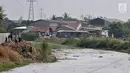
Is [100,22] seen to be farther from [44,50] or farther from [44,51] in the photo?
[44,51]

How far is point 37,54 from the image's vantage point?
28.5 m

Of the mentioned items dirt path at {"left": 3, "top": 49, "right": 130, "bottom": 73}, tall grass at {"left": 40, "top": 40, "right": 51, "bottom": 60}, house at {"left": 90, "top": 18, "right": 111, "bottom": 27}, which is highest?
house at {"left": 90, "top": 18, "right": 111, "bottom": 27}

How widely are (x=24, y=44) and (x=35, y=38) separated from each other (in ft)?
135

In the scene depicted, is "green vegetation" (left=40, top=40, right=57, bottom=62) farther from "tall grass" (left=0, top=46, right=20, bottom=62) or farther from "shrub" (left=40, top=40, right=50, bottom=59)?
"tall grass" (left=0, top=46, right=20, bottom=62)

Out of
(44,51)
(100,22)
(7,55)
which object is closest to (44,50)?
(44,51)

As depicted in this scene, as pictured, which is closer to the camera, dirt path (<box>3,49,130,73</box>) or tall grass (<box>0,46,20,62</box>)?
dirt path (<box>3,49,130,73</box>)

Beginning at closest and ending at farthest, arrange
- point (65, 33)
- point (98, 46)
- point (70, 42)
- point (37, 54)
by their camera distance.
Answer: point (37, 54) < point (98, 46) < point (70, 42) < point (65, 33)

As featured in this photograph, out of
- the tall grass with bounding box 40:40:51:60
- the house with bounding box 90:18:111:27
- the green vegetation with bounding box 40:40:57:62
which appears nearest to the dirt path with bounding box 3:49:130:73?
the green vegetation with bounding box 40:40:57:62

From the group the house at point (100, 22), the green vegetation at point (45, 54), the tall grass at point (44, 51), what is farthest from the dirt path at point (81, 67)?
the house at point (100, 22)

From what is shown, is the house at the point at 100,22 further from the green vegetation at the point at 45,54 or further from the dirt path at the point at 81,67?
the green vegetation at the point at 45,54

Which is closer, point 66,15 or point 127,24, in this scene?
point 127,24

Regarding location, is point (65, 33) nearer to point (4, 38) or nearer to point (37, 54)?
point (4, 38)

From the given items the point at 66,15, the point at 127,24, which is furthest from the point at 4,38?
the point at 66,15

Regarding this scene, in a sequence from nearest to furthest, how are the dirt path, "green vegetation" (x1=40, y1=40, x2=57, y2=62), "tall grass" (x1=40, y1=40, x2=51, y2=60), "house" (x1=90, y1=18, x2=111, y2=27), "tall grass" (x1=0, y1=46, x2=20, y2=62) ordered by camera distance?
the dirt path < "tall grass" (x1=0, y1=46, x2=20, y2=62) < "green vegetation" (x1=40, y1=40, x2=57, y2=62) < "tall grass" (x1=40, y1=40, x2=51, y2=60) < "house" (x1=90, y1=18, x2=111, y2=27)
